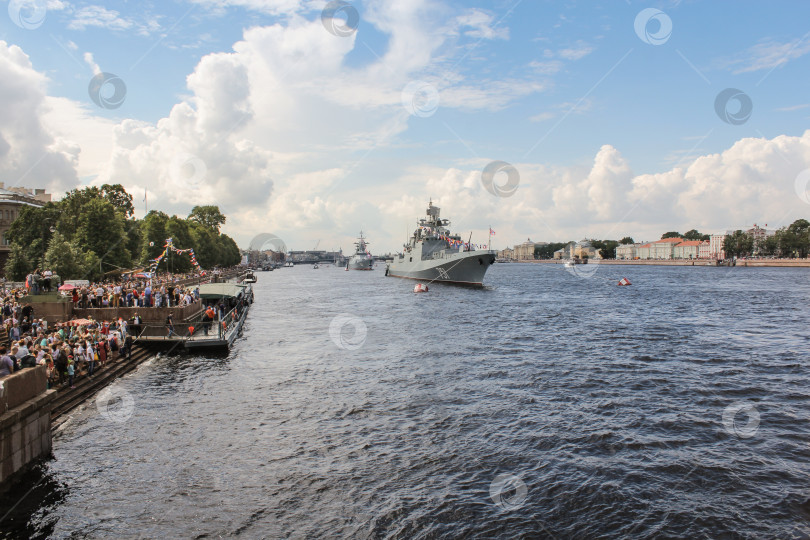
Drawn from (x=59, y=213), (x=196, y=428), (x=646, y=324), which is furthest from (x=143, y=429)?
(x=59, y=213)

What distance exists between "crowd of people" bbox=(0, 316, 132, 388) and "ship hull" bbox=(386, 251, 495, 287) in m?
60.7

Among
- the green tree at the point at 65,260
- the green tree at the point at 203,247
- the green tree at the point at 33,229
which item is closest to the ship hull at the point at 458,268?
the green tree at the point at 203,247

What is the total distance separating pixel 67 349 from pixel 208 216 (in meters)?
130

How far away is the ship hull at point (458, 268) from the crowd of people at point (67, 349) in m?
60.7

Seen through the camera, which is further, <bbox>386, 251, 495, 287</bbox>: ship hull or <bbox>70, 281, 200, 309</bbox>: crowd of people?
<bbox>386, 251, 495, 287</bbox>: ship hull

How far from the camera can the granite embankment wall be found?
12.3 metres

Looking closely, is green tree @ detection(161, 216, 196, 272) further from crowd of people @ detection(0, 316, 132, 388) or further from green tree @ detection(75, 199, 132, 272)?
crowd of people @ detection(0, 316, 132, 388)

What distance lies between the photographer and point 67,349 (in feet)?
66.4

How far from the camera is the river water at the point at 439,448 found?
11.6 metres

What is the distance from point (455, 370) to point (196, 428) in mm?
13192

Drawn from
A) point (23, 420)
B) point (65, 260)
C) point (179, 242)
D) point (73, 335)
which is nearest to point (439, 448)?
point (23, 420)

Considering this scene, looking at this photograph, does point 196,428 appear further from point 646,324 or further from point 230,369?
point 646,324

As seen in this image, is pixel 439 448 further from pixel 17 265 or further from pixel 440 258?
pixel 440 258

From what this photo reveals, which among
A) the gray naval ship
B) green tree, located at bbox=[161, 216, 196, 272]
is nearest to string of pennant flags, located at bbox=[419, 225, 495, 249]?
the gray naval ship
